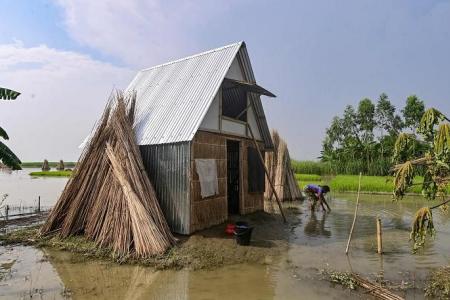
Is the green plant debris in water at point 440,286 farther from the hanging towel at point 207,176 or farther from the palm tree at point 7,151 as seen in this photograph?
the palm tree at point 7,151

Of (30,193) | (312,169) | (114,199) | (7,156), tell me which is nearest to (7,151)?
(7,156)

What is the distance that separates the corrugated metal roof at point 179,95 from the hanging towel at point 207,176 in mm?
943

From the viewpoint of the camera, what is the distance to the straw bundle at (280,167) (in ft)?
55.5

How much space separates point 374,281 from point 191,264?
3.29 m

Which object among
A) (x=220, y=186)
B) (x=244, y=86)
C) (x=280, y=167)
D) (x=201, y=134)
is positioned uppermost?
(x=244, y=86)

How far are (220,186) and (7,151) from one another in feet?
17.1

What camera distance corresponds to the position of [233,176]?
11.4 meters

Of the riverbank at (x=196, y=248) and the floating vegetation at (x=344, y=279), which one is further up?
the riverbank at (x=196, y=248)

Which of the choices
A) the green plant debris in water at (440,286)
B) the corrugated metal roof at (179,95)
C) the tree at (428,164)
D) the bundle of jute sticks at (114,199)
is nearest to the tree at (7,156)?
the bundle of jute sticks at (114,199)

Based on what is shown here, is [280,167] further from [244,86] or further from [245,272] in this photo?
[245,272]

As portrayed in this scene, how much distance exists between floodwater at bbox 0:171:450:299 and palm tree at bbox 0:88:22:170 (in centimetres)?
199

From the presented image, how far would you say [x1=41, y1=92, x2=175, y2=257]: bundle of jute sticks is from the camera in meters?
7.32

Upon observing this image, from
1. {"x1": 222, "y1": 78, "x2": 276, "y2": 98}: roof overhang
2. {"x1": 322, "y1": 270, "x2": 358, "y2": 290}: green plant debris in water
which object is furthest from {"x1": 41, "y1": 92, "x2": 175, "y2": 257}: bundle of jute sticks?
{"x1": 322, "y1": 270, "x2": 358, "y2": 290}: green plant debris in water

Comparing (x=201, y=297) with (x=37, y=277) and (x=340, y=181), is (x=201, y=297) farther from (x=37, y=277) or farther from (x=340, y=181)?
(x=340, y=181)
